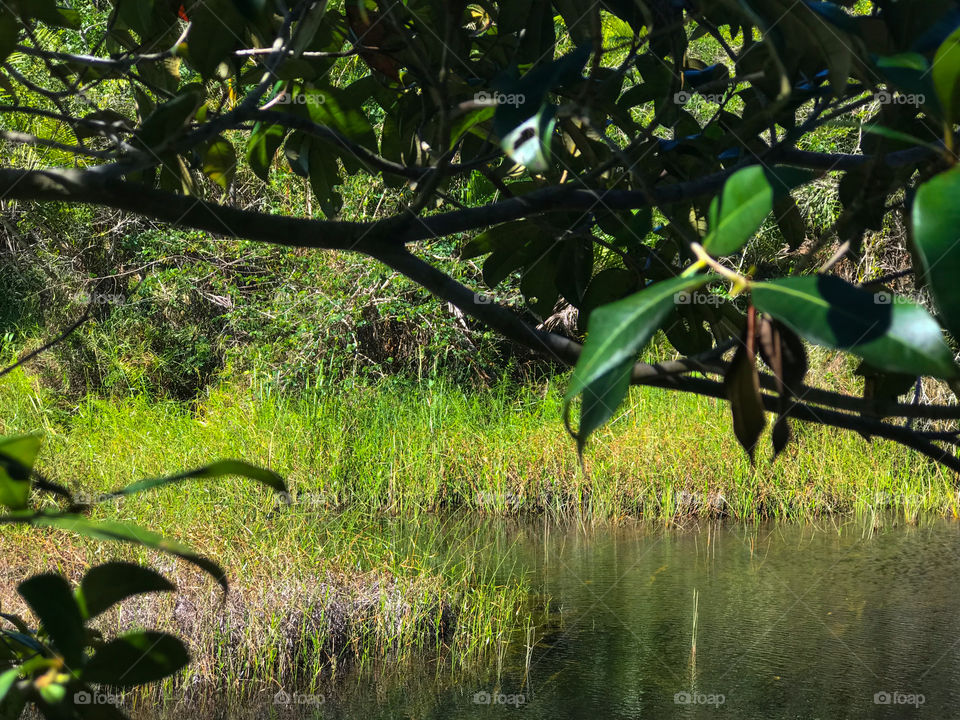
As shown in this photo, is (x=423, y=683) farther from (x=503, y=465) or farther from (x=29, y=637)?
(x=29, y=637)

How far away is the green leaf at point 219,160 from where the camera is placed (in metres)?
0.94

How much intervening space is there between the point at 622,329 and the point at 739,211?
0.08 metres

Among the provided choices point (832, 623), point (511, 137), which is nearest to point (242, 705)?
point (832, 623)

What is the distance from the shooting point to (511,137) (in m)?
0.43

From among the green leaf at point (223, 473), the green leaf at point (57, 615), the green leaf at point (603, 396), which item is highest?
the green leaf at point (603, 396)

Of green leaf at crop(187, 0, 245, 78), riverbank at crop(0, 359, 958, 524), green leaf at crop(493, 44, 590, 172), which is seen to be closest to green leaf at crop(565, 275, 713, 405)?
green leaf at crop(493, 44, 590, 172)

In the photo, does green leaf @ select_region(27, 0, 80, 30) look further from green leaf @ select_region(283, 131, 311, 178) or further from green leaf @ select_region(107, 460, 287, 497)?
green leaf @ select_region(107, 460, 287, 497)

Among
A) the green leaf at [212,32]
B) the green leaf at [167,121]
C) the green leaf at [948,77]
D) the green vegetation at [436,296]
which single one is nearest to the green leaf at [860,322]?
the green vegetation at [436,296]

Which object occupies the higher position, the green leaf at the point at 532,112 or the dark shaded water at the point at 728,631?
the green leaf at the point at 532,112

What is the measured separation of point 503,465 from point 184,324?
316cm

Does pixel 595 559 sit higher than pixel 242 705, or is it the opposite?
pixel 595 559

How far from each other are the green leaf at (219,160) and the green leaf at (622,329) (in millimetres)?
706

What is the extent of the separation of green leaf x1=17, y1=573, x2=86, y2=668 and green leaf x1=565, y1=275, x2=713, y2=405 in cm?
22

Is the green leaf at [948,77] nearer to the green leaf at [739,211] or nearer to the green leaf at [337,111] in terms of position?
the green leaf at [739,211]
